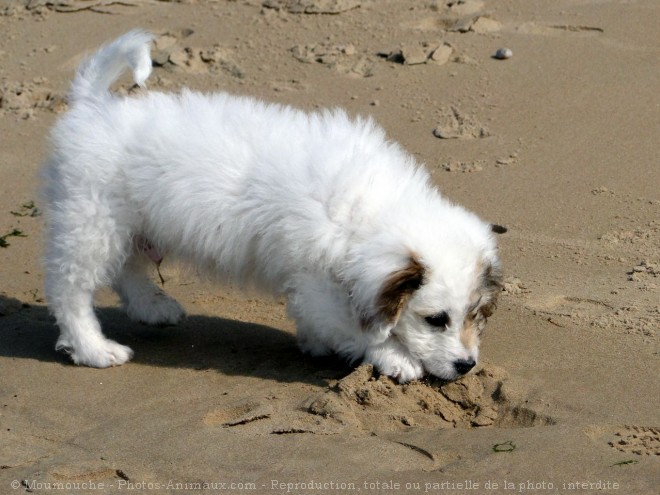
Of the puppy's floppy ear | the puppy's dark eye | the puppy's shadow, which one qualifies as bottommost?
the puppy's shadow

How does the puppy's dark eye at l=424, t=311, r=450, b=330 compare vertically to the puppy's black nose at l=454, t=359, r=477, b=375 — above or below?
above

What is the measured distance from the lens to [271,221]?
5348mm

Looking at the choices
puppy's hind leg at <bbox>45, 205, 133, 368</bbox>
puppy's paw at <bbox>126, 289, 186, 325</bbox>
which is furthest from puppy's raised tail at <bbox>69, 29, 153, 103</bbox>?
puppy's paw at <bbox>126, 289, 186, 325</bbox>

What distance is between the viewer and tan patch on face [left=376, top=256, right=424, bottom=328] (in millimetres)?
5070

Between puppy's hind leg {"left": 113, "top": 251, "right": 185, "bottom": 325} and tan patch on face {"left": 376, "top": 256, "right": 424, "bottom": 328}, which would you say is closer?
tan patch on face {"left": 376, "top": 256, "right": 424, "bottom": 328}

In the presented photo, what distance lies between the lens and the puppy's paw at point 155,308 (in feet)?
20.8

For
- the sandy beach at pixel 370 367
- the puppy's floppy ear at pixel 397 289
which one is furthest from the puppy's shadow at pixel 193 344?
the puppy's floppy ear at pixel 397 289

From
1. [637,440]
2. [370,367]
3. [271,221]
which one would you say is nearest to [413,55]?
[271,221]

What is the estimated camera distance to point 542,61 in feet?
29.5

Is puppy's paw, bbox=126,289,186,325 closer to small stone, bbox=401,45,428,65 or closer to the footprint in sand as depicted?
the footprint in sand

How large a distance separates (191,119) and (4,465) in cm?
198

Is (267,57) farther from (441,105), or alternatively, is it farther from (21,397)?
(21,397)

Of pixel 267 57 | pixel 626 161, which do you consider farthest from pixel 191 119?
pixel 267 57

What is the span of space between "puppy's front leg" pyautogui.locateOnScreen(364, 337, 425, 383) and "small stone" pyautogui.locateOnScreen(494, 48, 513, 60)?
443cm
